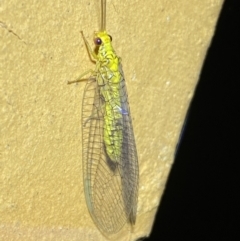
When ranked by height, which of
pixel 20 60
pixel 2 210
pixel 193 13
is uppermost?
pixel 193 13

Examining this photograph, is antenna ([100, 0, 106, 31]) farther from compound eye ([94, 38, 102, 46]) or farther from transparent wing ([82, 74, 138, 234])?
transparent wing ([82, 74, 138, 234])

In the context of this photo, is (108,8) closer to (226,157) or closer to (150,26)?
(150,26)

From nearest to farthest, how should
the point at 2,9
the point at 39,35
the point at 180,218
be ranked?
1. the point at 2,9
2. the point at 39,35
3. the point at 180,218

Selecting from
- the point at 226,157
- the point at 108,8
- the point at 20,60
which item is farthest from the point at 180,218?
the point at 20,60

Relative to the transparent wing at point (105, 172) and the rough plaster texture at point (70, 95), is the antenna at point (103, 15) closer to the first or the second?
the rough plaster texture at point (70, 95)

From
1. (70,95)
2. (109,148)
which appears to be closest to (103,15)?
(70,95)

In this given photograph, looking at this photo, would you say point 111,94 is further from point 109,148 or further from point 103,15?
point 103,15

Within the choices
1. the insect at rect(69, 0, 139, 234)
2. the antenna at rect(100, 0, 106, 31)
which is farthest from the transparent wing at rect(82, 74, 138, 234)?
the antenna at rect(100, 0, 106, 31)
